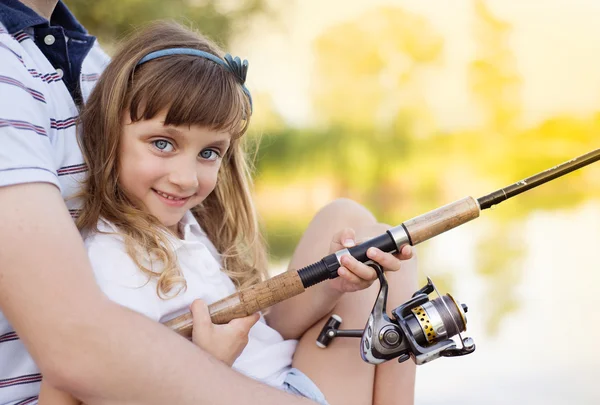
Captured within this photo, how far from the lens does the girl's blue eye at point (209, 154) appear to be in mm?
1560

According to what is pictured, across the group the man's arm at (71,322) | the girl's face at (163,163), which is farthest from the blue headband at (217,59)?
the man's arm at (71,322)

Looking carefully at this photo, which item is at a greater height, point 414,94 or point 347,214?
point 414,94

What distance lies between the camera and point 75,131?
4.97 ft

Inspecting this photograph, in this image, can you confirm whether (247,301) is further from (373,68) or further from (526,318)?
(373,68)

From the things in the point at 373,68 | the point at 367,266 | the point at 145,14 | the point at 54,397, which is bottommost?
the point at 54,397

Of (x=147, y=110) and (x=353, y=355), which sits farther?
(x=353, y=355)

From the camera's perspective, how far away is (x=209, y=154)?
1573 millimetres

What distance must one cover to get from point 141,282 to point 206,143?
1.02 feet

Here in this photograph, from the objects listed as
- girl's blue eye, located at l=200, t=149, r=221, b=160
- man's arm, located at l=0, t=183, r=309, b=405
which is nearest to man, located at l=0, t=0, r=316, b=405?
man's arm, located at l=0, t=183, r=309, b=405

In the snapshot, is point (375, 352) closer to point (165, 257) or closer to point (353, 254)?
point (353, 254)

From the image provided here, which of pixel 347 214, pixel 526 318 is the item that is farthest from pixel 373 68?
pixel 347 214

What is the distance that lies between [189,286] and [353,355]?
0.38 meters

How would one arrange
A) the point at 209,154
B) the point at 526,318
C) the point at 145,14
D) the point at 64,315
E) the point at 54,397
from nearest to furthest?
the point at 64,315 → the point at 54,397 → the point at 209,154 → the point at 526,318 → the point at 145,14

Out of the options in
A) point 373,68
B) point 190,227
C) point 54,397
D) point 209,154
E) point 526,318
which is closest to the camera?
point 54,397
